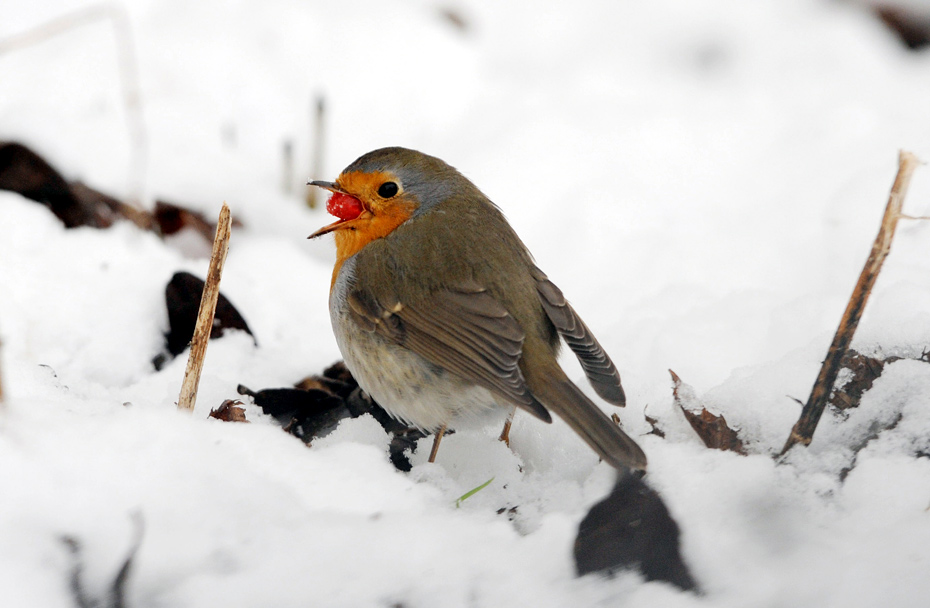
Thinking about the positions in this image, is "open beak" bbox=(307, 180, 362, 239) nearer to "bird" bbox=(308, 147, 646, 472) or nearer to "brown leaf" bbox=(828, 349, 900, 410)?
"bird" bbox=(308, 147, 646, 472)

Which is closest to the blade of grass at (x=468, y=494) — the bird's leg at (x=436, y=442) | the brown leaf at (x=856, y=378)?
the bird's leg at (x=436, y=442)

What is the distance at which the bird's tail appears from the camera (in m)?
1.82

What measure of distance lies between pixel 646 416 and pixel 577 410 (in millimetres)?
198

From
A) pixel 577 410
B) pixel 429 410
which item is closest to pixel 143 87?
pixel 429 410

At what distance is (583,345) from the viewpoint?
7.84 ft

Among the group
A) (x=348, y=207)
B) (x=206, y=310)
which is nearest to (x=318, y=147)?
(x=348, y=207)

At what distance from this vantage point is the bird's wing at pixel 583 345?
2213 mm

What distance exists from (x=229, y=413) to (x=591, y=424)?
2.90 ft

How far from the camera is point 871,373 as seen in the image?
80.7 inches

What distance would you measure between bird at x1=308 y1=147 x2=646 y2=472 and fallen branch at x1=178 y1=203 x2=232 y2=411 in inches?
24.4

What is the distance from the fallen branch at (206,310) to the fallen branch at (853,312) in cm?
130

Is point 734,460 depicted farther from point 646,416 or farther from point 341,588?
point 341,588

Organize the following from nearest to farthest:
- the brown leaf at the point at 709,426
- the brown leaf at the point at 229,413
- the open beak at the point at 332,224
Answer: the brown leaf at the point at 709,426, the brown leaf at the point at 229,413, the open beak at the point at 332,224

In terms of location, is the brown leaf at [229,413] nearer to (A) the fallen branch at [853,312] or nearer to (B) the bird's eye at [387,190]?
(B) the bird's eye at [387,190]
